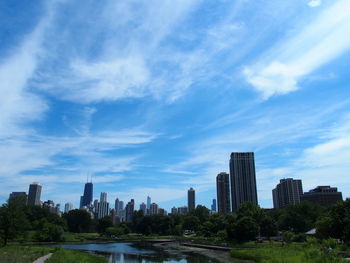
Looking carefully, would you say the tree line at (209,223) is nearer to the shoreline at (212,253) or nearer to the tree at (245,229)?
the tree at (245,229)

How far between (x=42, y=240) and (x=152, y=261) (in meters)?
54.2

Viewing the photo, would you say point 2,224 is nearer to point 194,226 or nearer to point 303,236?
point 303,236

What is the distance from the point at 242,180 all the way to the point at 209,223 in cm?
9563

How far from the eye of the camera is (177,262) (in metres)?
47.1

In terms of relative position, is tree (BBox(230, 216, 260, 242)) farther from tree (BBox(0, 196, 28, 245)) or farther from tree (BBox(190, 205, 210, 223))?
tree (BBox(190, 205, 210, 223))

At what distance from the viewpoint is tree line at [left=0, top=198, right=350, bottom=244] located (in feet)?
178

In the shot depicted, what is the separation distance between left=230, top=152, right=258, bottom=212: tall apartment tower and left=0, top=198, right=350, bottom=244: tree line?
38.3 meters

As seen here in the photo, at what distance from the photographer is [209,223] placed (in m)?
105

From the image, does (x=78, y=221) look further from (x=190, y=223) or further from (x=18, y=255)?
(x=18, y=255)

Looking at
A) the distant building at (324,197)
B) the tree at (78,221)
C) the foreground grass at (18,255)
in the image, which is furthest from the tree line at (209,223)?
the distant building at (324,197)

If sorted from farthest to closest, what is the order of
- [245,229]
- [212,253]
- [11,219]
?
[245,229], [212,253], [11,219]

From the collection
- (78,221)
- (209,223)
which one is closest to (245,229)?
(209,223)

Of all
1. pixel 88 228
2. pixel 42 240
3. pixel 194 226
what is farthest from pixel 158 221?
pixel 42 240

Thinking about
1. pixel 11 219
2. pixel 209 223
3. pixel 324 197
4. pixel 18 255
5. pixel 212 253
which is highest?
pixel 324 197
